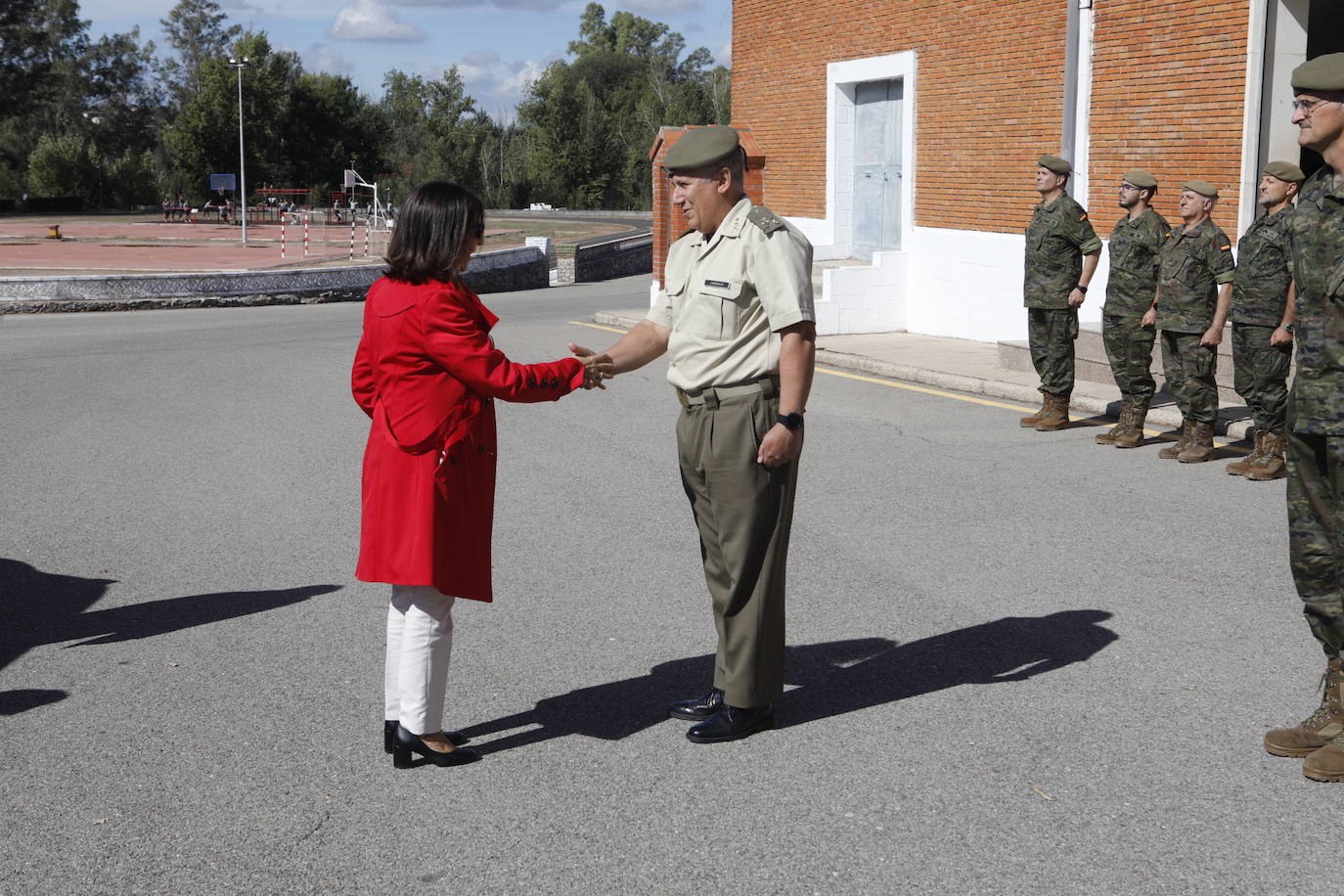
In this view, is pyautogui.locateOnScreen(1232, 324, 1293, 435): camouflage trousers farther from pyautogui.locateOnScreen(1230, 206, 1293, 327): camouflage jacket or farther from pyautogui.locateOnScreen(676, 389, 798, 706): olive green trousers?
pyautogui.locateOnScreen(676, 389, 798, 706): olive green trousers

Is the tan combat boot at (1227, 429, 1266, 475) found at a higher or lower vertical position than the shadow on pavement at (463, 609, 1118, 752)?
higher

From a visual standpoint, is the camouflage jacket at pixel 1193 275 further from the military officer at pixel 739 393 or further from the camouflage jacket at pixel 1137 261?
the military officer at pixel 739 393

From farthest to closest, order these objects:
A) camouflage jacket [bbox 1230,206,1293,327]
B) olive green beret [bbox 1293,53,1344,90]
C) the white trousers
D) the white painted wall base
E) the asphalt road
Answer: the white painted wall base → camouflage jacket [bbox 1230,206,1293,327] → the white trousers → olive green beret [bbox 1293,53,1344,90] → the asphalt road

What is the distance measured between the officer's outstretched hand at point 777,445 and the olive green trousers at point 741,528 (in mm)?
60

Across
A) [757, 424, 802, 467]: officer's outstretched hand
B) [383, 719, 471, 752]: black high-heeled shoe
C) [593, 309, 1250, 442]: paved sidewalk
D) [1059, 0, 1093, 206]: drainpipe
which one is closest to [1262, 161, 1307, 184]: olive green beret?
[593, 309, 1250, 442]: paved sidewalk

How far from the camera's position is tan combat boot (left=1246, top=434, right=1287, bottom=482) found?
9.02m

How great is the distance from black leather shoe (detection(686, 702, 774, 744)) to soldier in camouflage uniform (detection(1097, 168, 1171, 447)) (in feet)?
20.9

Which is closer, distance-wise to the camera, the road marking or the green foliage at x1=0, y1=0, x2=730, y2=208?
the road marking

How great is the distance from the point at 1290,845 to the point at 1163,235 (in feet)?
23.5

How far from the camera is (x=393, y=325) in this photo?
4375 mm

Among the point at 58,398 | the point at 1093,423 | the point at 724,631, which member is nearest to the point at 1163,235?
the point at 1093,423

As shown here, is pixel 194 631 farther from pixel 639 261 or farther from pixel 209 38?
pixel 209 38

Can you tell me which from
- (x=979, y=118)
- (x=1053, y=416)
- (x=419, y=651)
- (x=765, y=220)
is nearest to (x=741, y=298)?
(x=765, y=220)

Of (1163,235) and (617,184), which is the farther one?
(617,184)
